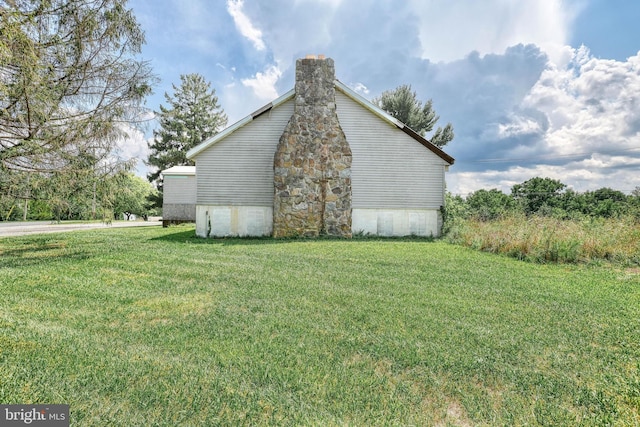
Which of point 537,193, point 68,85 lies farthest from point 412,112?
point 68,85

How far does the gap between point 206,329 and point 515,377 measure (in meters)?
3.20

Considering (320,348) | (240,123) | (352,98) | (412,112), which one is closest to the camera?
(320,348)

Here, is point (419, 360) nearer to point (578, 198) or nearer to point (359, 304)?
point (359, 304)

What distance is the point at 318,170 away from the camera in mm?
13312

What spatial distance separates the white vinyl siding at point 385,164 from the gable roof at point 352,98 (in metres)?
0.17

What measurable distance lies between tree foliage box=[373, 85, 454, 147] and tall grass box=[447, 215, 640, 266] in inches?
813

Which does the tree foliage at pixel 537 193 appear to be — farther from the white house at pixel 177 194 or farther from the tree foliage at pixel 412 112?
the white house at pixel 177 194

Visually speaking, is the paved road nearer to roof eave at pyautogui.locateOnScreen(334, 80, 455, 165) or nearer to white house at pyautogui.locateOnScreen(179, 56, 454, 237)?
white house at pyautogui.locateOnScreen(179, 56, 454, 237)

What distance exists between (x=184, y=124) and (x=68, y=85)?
28.2 meters

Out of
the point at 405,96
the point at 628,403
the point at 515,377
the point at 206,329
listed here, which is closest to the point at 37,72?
the point at 206,329

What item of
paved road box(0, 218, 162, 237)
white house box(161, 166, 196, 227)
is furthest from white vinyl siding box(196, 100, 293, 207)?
paved road box(0, 218, 162, 237)

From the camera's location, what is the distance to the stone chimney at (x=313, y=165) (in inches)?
520

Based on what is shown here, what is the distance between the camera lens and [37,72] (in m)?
7.33

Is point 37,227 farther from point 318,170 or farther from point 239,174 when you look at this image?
point 318,170
